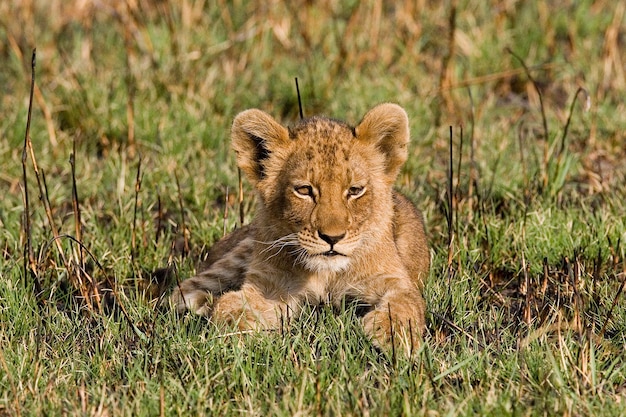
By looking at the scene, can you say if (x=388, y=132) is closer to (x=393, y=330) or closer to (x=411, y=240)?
(x=411, y=240)

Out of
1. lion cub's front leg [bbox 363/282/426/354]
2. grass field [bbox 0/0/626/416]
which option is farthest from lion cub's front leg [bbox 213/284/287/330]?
lion cub's front leg [bbox 363/282/426/354]

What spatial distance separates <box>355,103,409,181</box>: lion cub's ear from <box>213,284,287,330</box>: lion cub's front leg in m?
0.99

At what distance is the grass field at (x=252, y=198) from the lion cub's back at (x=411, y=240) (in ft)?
0.36

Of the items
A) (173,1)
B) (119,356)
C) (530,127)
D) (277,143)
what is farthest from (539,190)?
(173,1)

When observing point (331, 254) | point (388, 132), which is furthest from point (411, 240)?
point (331, 254)

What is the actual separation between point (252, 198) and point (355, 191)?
2017 millimetres

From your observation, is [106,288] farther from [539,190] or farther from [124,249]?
[539,190]

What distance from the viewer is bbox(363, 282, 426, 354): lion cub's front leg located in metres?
5.11

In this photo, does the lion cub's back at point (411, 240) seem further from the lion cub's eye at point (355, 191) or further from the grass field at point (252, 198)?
the lion cub's eye at point (355, 191)

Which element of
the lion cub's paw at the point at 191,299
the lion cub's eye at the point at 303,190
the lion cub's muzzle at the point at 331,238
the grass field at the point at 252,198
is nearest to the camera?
the grass field at the point at 252,198

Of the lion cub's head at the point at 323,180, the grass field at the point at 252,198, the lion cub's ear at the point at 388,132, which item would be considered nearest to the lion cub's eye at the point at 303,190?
the lion cub's head at the point at 323,180

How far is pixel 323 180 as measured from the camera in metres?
5.54

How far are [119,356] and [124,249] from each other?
1.71 m

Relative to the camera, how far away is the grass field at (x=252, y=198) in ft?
15.9
